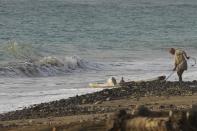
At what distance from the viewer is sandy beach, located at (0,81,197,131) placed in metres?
10.9

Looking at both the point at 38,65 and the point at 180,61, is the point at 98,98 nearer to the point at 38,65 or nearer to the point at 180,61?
the point at 180,61

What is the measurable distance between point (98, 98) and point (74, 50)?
1712cm

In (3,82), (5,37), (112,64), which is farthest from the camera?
(5,37)

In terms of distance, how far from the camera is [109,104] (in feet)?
43.7

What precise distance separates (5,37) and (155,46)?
25.8ft

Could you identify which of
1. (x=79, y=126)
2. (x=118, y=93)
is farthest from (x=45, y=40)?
(x=79, y=126)

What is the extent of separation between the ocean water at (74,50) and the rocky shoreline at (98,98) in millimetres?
1058

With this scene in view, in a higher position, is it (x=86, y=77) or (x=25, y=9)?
(x=25, y=9)

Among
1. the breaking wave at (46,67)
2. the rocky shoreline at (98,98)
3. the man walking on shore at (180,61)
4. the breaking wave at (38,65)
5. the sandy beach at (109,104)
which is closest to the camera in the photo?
the sandy beach at (109,104)

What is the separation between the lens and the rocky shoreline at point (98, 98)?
12094mm

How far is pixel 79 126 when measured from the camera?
299 inches

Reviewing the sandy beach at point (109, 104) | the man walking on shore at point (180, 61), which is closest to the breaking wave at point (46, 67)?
the man walking on shore at point (180, 61)

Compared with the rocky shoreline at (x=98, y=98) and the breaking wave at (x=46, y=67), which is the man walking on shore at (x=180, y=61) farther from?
the breaking wave at (x=46, y=67)

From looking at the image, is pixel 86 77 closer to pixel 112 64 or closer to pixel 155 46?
pixel 112 64
